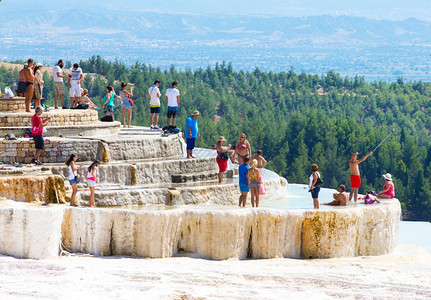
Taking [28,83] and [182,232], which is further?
[28,83]

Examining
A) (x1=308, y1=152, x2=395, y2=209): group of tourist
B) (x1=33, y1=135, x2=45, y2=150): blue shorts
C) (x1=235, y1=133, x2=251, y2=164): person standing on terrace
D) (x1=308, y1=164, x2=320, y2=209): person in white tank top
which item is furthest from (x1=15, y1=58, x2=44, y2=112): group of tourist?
(x1=308, y1=164, x2=320, y2=209): person in white tank top

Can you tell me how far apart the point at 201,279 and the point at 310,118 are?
79.8 meters

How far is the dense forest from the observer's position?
93.4 metres

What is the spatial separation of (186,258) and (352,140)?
2859 inches

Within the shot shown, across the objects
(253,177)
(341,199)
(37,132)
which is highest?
(37,132)

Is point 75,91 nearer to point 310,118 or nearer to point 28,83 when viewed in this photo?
point 28,83

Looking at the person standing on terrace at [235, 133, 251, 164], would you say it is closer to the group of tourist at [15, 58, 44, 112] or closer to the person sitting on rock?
the person sitting on rock

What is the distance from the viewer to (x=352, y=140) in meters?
100

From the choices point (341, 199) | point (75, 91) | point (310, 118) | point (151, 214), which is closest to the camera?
point (151, 214)

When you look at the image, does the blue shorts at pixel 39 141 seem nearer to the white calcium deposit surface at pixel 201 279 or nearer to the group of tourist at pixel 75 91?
the group of tourist at pixel 75 91

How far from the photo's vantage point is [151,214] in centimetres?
2892

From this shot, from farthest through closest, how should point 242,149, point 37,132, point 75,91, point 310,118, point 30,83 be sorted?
1. point 310,118
2. point 75,91
3. point 30,83
4. point 242,149
5. point 37,132

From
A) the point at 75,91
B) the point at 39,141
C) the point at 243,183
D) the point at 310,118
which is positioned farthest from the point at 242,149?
the point at 310,118

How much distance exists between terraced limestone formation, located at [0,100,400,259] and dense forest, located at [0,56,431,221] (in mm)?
37195
